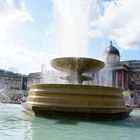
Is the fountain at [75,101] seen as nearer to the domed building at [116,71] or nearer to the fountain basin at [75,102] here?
the fountain basin at [75,102]

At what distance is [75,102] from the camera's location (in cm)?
1552

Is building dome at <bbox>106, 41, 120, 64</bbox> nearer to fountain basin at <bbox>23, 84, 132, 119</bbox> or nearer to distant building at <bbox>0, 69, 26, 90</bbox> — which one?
distant building at <bbox>0, 69, 26, 90</bbox>

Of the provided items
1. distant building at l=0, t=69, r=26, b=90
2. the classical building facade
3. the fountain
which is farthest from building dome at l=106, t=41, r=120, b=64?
the fountain

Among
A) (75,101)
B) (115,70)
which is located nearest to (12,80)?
(115,70)

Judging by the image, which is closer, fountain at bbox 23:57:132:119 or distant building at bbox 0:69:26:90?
fountain at bbox 23:57:132:119

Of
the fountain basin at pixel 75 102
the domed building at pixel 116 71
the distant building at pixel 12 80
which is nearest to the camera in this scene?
the fountain basin at pixel 75 102

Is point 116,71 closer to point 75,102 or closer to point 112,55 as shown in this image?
point 112,55

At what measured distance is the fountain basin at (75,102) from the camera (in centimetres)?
1539

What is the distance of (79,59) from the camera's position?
61.4ft

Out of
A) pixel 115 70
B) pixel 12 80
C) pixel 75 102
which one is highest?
pixel 115 70

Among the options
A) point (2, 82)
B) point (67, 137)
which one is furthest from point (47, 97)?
point (2, 82)

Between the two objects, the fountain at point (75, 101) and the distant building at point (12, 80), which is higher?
the distant building at point (12, 80)

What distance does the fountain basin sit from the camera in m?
15.4

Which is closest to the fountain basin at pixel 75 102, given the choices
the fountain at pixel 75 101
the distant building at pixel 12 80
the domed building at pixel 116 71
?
the fountain at pixel 75 101
